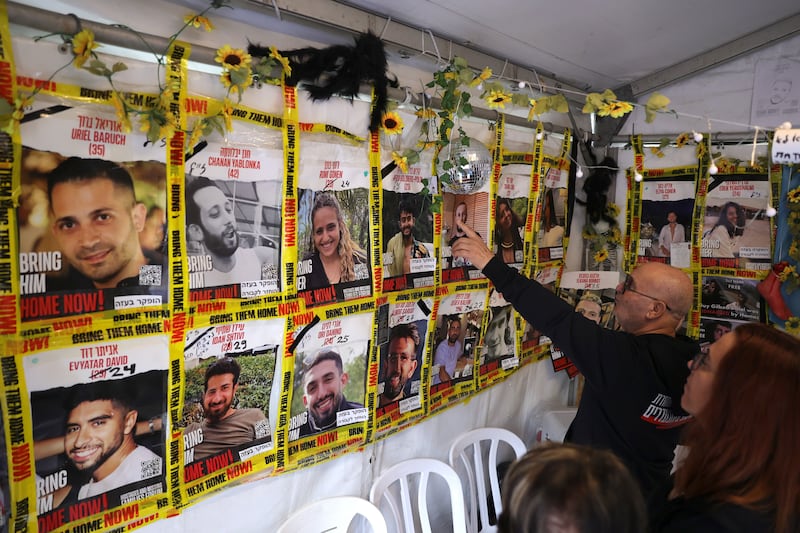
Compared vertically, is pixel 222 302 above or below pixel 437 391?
above

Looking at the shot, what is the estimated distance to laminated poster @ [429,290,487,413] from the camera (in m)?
1.90

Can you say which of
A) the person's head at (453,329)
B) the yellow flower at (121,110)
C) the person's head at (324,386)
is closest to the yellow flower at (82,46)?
the yellow flower at (121,110)

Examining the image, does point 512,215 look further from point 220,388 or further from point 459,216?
point 220,388

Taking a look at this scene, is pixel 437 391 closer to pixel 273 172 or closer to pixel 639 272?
pixel 639 272

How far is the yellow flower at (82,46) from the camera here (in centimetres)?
91

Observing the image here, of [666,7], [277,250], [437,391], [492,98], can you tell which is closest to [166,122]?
[277,250]

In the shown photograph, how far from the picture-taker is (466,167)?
160cm

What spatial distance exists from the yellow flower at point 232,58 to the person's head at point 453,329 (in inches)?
47.5

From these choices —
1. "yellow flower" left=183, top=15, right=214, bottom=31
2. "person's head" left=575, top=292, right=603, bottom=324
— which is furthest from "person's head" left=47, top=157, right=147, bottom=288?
"person's head" left=575, top=292, right=603, bottom=324

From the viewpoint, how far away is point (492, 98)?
1537 millimetres

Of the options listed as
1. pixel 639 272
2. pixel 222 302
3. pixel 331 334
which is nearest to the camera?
pixel 222 302

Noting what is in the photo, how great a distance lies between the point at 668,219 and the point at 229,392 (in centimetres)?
232

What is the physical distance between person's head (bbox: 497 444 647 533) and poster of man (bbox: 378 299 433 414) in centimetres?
91

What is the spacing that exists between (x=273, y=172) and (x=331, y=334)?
1.69ft
